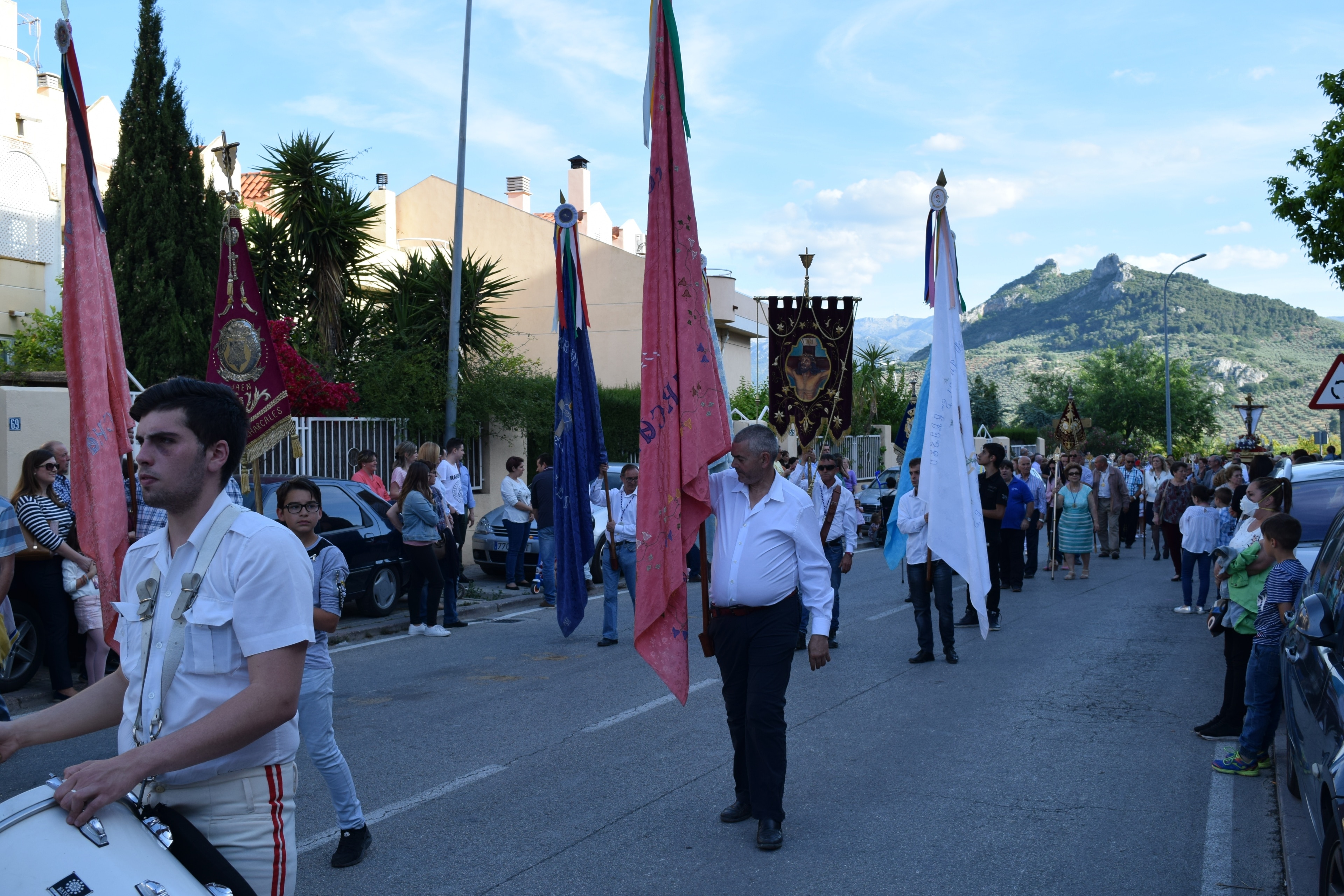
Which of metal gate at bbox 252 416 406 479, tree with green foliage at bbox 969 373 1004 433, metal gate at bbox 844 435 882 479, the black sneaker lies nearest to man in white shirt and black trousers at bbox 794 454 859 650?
the black sneaker

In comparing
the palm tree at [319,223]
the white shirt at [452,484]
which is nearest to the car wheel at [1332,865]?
the white shirt at [452,484]

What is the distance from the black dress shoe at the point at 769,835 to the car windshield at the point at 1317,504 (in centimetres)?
544

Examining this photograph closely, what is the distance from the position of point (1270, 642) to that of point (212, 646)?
5.49 m

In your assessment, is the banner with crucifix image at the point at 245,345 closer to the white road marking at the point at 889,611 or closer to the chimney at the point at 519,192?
the white road marking at the point at 889,611

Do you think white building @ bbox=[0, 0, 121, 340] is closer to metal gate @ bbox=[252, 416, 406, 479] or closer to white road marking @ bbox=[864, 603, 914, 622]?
metal gate @ bbox=[252, 416, 406, 479]

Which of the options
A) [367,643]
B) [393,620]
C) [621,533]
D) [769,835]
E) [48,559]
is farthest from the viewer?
[393,620]

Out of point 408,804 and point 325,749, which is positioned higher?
point 325,749

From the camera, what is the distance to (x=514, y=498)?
14836 mm

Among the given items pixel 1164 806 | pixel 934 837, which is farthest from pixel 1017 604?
pixel 934 837

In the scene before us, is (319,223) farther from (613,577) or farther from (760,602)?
(760,602)

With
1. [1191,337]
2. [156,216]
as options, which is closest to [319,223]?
[156,216]

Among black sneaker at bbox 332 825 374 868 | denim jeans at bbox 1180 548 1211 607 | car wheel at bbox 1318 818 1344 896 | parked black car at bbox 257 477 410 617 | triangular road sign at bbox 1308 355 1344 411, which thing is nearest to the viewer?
car wheel at bbox 1318 818 1344 896

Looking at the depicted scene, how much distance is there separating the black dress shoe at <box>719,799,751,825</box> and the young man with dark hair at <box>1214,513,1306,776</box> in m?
2.84

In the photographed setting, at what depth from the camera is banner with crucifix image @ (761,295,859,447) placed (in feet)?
48.8
